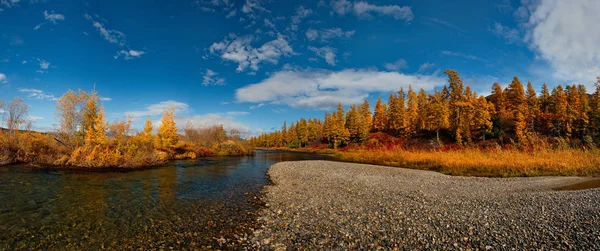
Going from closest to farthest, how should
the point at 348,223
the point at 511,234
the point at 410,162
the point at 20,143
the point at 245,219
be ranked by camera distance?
the point at 511,234 < the point at 348,223 < the point at 245,219 < the point at 20,143 < the point at 410,162

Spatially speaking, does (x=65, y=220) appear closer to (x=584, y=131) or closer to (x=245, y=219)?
(x=245, y=219)

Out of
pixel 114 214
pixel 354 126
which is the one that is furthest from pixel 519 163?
pixel 354 126

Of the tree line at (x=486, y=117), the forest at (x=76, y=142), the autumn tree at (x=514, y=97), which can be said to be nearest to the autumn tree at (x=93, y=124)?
the forest at (x=76, y=142)

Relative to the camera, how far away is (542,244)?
5.61 metres

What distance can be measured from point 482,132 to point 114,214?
208 ft

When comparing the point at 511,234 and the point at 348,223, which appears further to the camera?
the point at 348,223

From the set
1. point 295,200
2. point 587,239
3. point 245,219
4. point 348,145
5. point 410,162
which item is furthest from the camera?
point 348,145

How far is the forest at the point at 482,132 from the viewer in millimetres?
19547

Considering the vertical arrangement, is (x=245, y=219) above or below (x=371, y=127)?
below

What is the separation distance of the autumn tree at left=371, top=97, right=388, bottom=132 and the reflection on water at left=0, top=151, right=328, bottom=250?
7459 cm

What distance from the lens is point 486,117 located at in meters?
49.7

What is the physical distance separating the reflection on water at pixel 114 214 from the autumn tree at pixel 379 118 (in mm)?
74587

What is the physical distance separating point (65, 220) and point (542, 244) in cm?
1433

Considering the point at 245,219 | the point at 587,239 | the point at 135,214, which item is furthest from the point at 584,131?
the point at 135,214
